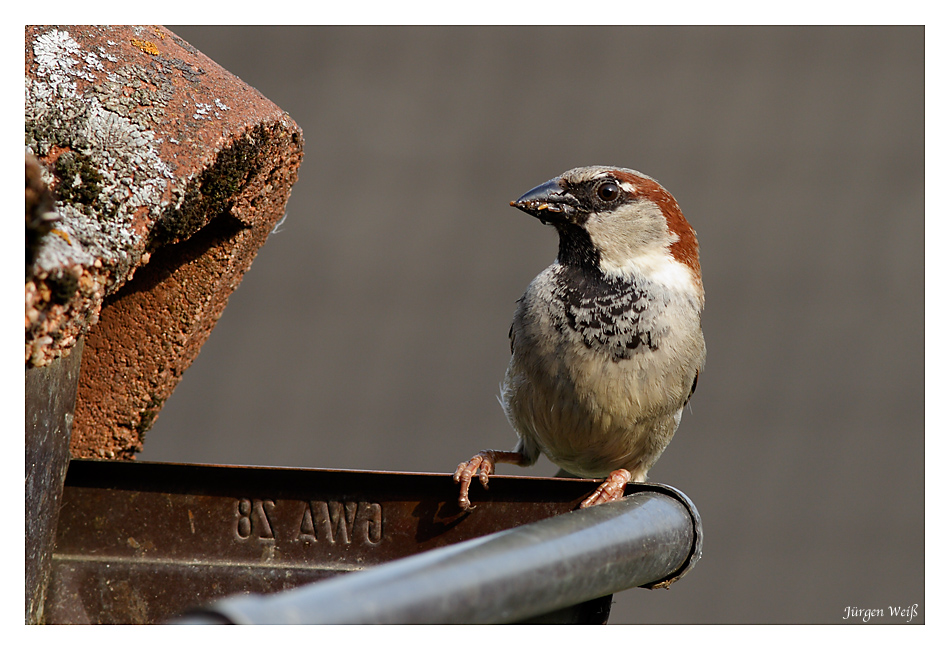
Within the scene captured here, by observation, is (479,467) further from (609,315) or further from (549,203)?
(549,203)

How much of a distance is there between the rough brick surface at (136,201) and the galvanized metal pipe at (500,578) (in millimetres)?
503

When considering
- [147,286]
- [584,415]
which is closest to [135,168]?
[147,286]

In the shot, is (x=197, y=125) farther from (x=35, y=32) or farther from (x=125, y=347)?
(x=125, y=347)

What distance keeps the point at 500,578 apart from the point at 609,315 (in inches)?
47.3

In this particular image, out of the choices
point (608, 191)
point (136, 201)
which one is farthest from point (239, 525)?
point (608, 191)

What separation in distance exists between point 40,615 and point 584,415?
1.14 m

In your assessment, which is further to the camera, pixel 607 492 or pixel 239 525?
pixel 607 492

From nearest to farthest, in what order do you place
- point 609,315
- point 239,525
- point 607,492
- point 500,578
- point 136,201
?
1. point 500,578
2. point 136,201
3. point 239,525
4. point 607,492
5. point 609,315

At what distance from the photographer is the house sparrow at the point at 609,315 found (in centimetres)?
192

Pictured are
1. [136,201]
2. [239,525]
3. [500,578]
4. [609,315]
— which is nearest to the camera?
[500,578]

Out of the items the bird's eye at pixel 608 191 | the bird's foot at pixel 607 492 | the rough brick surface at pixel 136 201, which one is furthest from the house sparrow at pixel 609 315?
the rough brick surface at pixel 136 201

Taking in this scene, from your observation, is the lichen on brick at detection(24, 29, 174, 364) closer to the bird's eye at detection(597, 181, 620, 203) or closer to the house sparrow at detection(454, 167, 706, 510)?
the house sparrow at detection(454, 167, 706, 510)

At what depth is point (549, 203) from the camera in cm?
197

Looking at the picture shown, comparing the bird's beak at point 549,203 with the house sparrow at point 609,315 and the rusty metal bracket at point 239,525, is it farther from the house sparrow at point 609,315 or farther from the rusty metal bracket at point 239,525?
the rusty metal bracket at point 239,525
